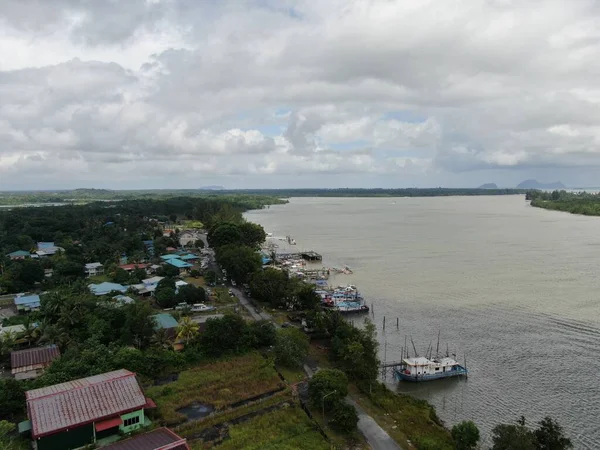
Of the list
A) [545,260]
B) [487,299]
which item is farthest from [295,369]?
[545,260]

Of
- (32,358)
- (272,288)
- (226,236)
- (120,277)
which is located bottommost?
(32,358)

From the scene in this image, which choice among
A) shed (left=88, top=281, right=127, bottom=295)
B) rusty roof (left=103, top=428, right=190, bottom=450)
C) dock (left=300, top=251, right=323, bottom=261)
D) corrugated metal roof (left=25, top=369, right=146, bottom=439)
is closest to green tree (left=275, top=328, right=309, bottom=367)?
corrugated metal roof (left=25, top=369, right=146, bottom=439)

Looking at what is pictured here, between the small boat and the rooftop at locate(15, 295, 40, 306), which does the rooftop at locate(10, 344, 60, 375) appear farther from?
the small boat

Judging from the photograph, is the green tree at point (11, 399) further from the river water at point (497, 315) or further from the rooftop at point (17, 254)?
the rooftop at point (17, 254)

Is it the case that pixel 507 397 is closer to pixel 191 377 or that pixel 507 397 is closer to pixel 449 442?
pixel 449 442

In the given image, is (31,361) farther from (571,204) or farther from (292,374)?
(571,204)

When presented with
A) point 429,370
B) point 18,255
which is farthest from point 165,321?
point 18,255

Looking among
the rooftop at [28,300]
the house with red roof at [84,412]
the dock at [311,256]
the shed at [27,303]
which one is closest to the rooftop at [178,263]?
the rooftop at [28,300]
